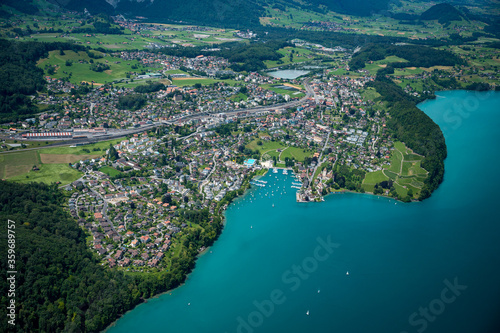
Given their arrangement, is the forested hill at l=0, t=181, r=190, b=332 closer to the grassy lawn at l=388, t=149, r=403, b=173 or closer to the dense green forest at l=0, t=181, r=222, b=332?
the dense green forest at l=0, t=181, r=222, b=332

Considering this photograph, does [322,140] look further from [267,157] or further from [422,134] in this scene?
[422,134]

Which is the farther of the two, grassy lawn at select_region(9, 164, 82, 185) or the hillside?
the hillside

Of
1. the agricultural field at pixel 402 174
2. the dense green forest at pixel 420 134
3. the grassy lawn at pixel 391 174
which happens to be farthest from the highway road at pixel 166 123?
the grassy lawn at pixel 391 174
